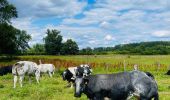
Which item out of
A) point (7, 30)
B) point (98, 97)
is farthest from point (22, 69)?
point (7, 30)

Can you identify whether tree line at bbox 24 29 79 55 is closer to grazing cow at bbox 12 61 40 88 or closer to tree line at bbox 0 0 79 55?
tree line at bbox 0 0 79 55

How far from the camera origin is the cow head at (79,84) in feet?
51.0

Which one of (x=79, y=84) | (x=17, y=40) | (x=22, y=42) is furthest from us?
(x=22, y=42)

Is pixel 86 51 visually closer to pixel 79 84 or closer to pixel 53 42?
pixel 53 42

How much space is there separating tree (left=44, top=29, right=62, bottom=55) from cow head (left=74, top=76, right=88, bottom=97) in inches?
4685

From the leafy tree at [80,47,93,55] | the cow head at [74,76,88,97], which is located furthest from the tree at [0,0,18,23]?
the cow head at [74,76,88,97]

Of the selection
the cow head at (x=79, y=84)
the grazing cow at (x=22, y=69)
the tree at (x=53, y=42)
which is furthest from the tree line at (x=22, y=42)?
the cow head at (x=79, y=84)

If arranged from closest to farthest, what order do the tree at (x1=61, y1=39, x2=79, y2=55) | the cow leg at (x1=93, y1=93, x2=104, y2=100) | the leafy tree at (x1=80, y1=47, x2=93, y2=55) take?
the cow leg at (x1=93, y1=93, x2=104, y2=100)
the leafy tree at (x1=80, y1=47, x2=93, y2=55)
the tree at (x1=61, y1=39, x2=79, y2=55)

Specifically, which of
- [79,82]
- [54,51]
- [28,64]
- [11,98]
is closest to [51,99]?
[11,98]

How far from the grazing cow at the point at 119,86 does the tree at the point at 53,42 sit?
119 metres

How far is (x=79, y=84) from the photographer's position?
15.6 metres

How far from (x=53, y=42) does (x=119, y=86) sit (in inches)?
4881

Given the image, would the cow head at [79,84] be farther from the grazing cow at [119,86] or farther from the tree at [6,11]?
the tree at [6,11]

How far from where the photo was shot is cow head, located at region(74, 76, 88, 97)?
1555 centimetres
